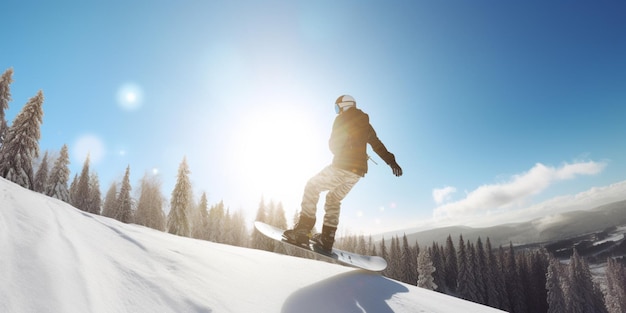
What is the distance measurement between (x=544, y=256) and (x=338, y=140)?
87.0 m

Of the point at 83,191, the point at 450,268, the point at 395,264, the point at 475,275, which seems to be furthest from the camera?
the point at 450,268

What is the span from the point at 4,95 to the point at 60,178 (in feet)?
44.2

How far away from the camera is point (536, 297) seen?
201ft

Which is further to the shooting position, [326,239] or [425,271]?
[425,271]

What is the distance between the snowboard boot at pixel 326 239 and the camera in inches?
181

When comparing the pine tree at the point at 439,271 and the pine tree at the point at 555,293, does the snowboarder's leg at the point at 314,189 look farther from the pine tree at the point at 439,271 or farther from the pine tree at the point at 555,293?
the pine tree at the point at 439,271

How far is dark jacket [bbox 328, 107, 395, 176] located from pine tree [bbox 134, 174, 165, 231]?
4381 cm

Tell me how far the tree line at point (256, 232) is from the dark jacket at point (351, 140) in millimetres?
26242

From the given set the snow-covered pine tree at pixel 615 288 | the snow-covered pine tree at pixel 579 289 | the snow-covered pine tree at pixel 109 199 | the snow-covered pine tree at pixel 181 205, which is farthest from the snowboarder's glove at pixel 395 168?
the snow-covered pine tree at pixel 615 288

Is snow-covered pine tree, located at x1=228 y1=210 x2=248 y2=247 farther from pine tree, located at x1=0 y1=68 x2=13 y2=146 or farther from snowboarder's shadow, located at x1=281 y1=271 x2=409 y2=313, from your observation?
snowboarder's shadow, located at x1=281 y1=271 x2=409 y2=313

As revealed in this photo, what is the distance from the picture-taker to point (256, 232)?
121ft

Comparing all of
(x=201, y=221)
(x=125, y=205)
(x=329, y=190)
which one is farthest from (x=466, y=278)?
(x=329, y=190)

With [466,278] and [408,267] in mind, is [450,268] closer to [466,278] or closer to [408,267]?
[408,267]

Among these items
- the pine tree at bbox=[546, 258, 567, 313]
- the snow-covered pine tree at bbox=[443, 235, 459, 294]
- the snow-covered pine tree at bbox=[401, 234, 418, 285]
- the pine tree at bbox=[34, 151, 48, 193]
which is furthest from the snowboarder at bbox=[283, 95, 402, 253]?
the snow-covered pine tree at bbox=[443, 235, 459, 294]
